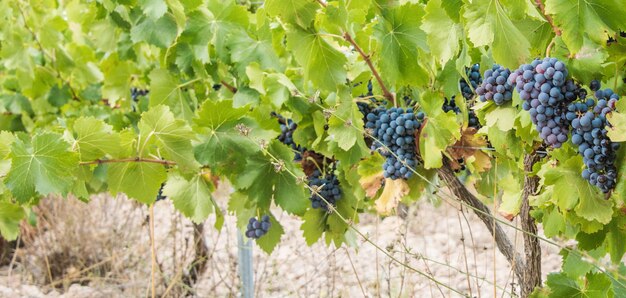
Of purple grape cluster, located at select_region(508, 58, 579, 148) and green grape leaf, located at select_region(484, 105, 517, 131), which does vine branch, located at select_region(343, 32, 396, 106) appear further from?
purple grape cluster, located at select_region(508, 58, 579, 148)

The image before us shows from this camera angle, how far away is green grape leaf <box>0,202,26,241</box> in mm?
2621

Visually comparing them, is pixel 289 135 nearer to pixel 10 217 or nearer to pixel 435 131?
Result: pixel 435 131

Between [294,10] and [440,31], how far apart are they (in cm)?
37

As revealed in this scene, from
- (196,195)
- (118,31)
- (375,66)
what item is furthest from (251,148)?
(118,31)

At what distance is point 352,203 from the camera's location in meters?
2.57

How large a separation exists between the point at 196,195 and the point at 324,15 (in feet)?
2.41

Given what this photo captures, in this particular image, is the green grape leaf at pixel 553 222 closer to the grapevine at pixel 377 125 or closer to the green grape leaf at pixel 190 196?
the grapevine at pixel 377 125

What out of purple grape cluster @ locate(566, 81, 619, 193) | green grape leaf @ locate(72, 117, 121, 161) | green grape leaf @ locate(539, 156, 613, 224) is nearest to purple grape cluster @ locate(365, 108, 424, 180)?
green grape leaf @ locate(539, 156, 613, 224)

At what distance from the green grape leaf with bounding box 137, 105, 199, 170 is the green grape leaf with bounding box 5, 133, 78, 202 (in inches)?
8.9

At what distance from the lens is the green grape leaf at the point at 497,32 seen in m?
1.47

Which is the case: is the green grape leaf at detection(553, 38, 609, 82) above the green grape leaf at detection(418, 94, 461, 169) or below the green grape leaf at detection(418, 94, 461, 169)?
above

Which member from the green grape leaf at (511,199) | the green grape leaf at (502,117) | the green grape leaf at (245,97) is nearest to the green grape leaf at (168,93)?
the green grape leaf at (245,97)

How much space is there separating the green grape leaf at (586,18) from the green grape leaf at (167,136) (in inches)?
40.7

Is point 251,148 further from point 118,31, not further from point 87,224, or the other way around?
point 87,224
